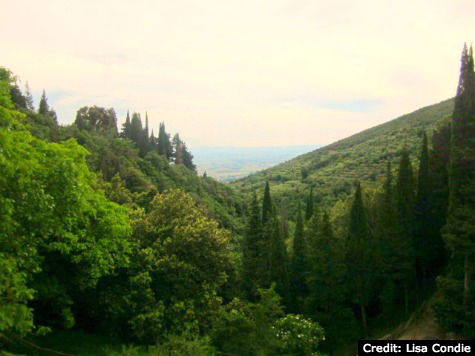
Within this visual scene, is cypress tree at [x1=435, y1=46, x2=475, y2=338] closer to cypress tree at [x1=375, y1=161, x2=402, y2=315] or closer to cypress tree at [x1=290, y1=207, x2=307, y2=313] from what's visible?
cypress tree at [x1=375, y1=161, x2=402, y2=315]

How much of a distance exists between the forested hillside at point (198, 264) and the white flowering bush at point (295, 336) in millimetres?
95

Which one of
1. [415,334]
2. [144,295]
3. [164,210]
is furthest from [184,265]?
[415,334]

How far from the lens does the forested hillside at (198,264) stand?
10641 mm

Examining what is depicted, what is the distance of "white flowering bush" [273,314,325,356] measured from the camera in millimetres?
19094

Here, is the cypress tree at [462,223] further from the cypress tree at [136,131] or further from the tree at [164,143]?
the tree at [164,143]

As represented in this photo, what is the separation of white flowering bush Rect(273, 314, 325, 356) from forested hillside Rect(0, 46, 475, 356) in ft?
0.31

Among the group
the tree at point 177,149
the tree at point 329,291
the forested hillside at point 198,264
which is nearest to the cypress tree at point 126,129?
the tree at point 177,149

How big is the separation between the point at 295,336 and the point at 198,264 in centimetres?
641

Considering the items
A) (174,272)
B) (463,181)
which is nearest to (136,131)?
(174,272)

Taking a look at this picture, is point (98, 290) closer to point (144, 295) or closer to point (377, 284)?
point (144, 295)

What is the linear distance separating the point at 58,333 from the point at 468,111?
2329cm

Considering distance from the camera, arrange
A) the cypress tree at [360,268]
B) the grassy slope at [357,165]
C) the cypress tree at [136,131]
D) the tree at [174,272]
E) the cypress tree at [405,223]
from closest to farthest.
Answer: the tree at [174,272] → the cypress tree at [405,223] → the cypress tree at [360,268] → the cypress tree at [136,131] → the grassy slope at [357,165]

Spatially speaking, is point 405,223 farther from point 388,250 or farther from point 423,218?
point 388,250

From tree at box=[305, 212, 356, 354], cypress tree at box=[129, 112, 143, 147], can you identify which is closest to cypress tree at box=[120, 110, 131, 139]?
cypress tree at box=[129, 112, 143, 147]
